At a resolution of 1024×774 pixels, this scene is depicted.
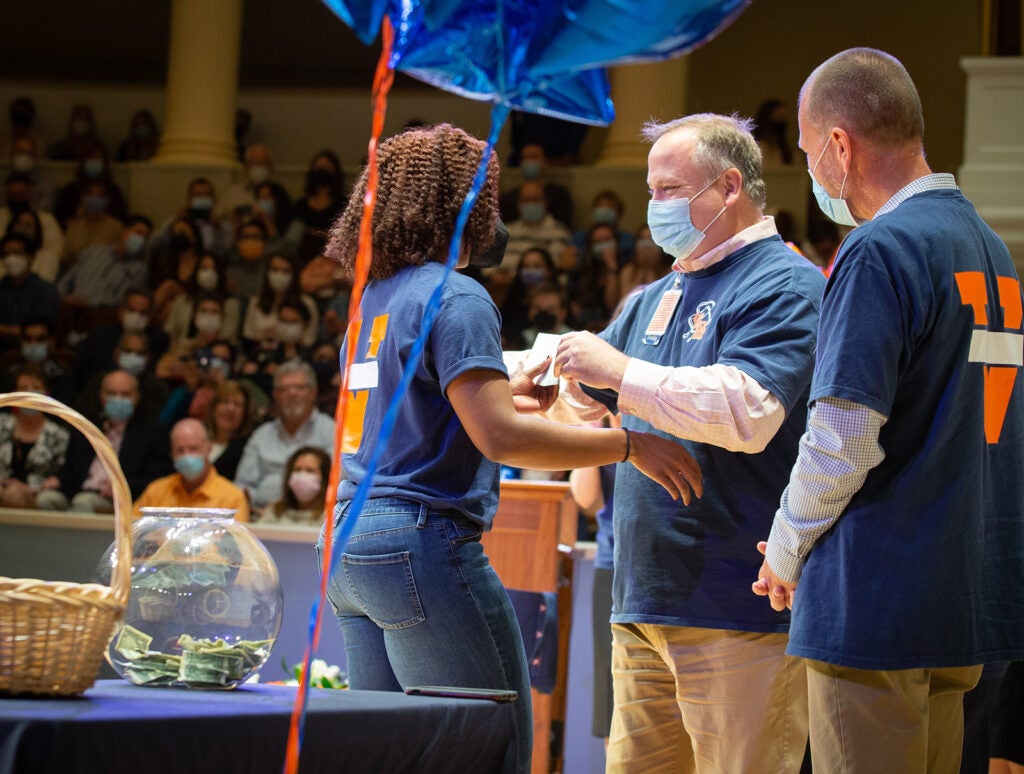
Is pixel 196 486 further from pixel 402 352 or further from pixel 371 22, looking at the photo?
pixel 371 22

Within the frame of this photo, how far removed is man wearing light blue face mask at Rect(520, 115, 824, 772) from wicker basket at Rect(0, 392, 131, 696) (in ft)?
3.40

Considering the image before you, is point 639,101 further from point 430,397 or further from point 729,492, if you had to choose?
point 430,397

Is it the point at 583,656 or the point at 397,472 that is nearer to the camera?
the point at 397,472

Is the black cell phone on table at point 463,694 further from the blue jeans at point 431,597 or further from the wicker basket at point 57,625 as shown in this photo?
the wicker basket at point 57,625

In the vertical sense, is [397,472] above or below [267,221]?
below

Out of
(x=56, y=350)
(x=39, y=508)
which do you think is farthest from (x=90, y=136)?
(x=39, y=508)

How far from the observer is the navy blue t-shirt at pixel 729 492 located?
225cm

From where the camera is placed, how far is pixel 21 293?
8.24m

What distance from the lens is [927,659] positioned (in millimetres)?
1778

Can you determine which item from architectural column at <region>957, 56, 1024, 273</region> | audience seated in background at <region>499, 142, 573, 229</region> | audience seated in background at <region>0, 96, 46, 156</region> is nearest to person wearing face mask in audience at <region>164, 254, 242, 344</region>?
audience seated in background at <region>499, 142, 573, 229</region>

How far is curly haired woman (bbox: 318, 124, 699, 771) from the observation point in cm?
187

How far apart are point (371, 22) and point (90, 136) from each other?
32.1 feet

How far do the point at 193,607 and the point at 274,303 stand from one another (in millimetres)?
6426

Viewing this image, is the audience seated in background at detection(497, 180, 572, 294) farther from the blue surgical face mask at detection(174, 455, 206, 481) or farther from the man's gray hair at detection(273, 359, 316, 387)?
the blue surgical face mask at detection(174, 455, 206, 481)
